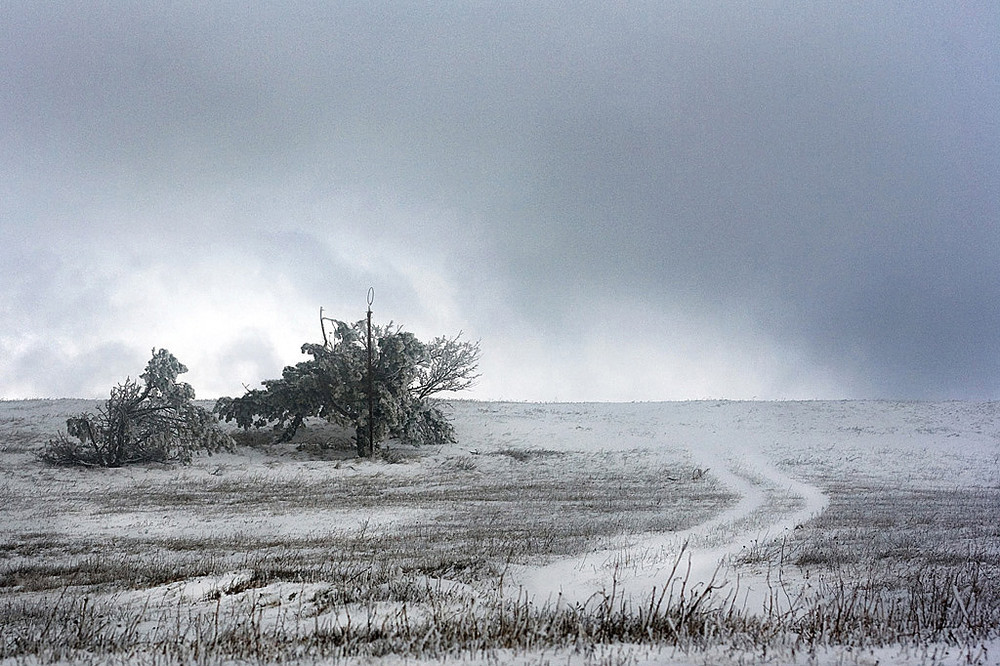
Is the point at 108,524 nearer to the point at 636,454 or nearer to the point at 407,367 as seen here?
the point at 407,367

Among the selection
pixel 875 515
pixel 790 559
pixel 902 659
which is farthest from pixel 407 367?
pixel 902 659

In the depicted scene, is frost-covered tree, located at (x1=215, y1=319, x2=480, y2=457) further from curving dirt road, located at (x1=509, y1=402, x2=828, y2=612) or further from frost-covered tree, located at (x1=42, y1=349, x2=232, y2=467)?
curving dirt road, located at (x1=509, y1=402, x2=828, y2=612)

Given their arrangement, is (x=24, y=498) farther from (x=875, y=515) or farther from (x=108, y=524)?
(x=875, y=515)

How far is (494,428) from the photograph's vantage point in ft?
135

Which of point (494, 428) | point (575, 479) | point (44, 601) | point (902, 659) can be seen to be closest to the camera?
point (902, 659)

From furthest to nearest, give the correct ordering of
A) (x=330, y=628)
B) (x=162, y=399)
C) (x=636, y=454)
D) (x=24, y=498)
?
(x=636, y=454), (x=162, y=399), (x=24, y=498), (x=330, y=628)

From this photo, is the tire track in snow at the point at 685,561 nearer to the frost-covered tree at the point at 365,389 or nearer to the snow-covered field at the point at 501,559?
the snow-covered field at the point at 501,559

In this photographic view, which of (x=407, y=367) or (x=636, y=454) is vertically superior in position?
(x=407, y=367)

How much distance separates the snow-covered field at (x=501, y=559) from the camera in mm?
6648

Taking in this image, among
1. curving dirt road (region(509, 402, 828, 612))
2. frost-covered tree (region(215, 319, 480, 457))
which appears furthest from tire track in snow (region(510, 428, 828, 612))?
frost-covered tree (region(215, 319, 480, 457))

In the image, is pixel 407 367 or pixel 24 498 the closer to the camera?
pixel 24 498

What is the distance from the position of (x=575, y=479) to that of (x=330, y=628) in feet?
59.6

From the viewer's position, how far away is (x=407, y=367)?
3375 cm

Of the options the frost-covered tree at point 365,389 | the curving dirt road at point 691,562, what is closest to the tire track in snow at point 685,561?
the curving dirt road at point 691,562
